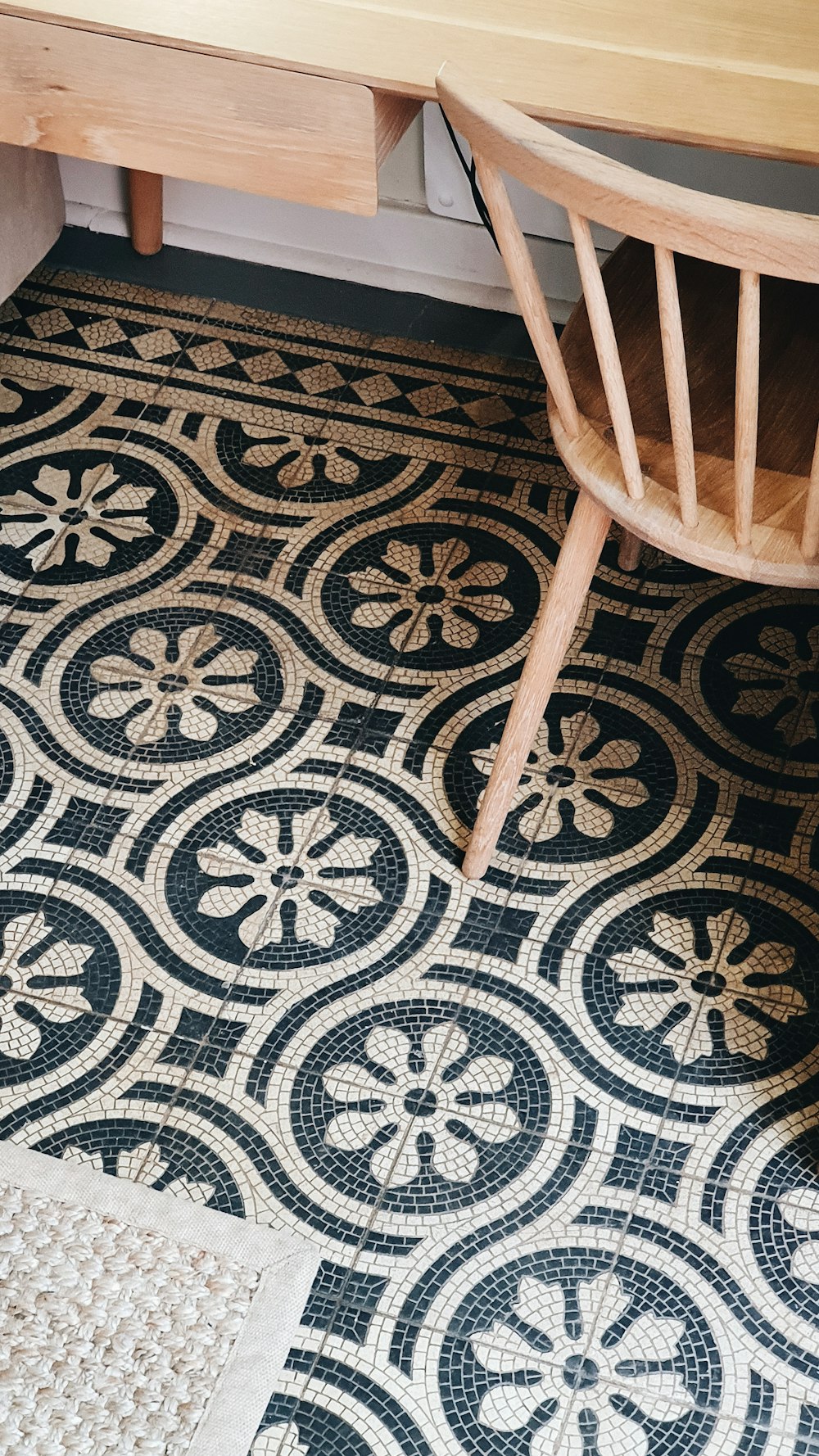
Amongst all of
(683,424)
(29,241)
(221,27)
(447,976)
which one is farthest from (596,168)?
(29,241)

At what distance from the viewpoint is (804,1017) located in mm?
1514

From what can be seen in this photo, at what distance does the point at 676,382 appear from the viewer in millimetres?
1102

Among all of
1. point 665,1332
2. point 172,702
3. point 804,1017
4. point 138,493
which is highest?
point 138,493

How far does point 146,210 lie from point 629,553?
0.94 m

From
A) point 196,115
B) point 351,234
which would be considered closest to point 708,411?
point 196,115

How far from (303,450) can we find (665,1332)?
1240 millimetres

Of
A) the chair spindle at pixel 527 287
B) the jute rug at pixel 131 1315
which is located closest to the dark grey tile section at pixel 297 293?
the chair spindle at pixel 527 287

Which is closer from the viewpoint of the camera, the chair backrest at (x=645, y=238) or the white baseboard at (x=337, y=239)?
the chair backrest at (x=645, y=238)

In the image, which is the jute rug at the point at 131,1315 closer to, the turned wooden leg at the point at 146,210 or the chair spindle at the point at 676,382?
the chair spindle at the point at 676,382

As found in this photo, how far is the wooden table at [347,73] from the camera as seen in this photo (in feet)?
4.05

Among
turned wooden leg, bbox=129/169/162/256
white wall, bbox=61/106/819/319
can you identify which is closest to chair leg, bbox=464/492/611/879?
white wall, bbox=61/106/819/319

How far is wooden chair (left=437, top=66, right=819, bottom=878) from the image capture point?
1011mm

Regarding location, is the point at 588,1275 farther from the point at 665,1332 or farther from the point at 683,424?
the point at 683,424

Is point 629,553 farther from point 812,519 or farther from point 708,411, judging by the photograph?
point 812,519
